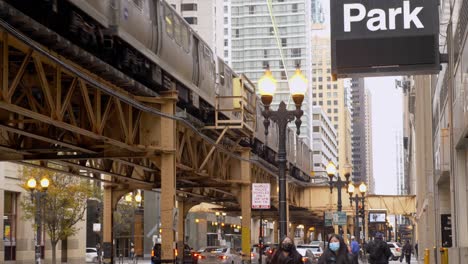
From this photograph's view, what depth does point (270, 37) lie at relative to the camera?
19325 centimetres

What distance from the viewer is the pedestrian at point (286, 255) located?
12.8 meters

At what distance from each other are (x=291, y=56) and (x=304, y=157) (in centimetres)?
13464

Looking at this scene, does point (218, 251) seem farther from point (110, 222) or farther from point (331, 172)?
point (110, 222)

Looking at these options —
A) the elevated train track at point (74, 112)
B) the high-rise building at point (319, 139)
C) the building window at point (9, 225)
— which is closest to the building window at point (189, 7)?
the high-rise building at point (319, 139)

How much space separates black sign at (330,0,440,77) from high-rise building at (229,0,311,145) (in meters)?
171

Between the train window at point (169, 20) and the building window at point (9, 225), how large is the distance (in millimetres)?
29842

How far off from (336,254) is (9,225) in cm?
4083

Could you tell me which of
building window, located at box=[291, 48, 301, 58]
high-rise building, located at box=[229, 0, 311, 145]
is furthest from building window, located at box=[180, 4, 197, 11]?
building window, located at box=[291, 48, 301, 58]

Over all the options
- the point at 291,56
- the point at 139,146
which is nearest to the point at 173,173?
the point at 139,146

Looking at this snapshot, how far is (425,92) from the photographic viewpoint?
41.0 metres

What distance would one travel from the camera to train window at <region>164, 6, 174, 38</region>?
74.1 ft

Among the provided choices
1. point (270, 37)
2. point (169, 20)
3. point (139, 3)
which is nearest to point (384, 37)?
point (139, 3)

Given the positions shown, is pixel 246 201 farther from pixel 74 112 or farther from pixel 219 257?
pixel 74 112

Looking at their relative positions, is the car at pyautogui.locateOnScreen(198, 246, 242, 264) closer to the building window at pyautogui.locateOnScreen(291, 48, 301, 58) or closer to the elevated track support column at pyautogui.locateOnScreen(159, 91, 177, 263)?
the elevated track support column at pyautogui.locateOnScreen(159, 91, 177, 263)
